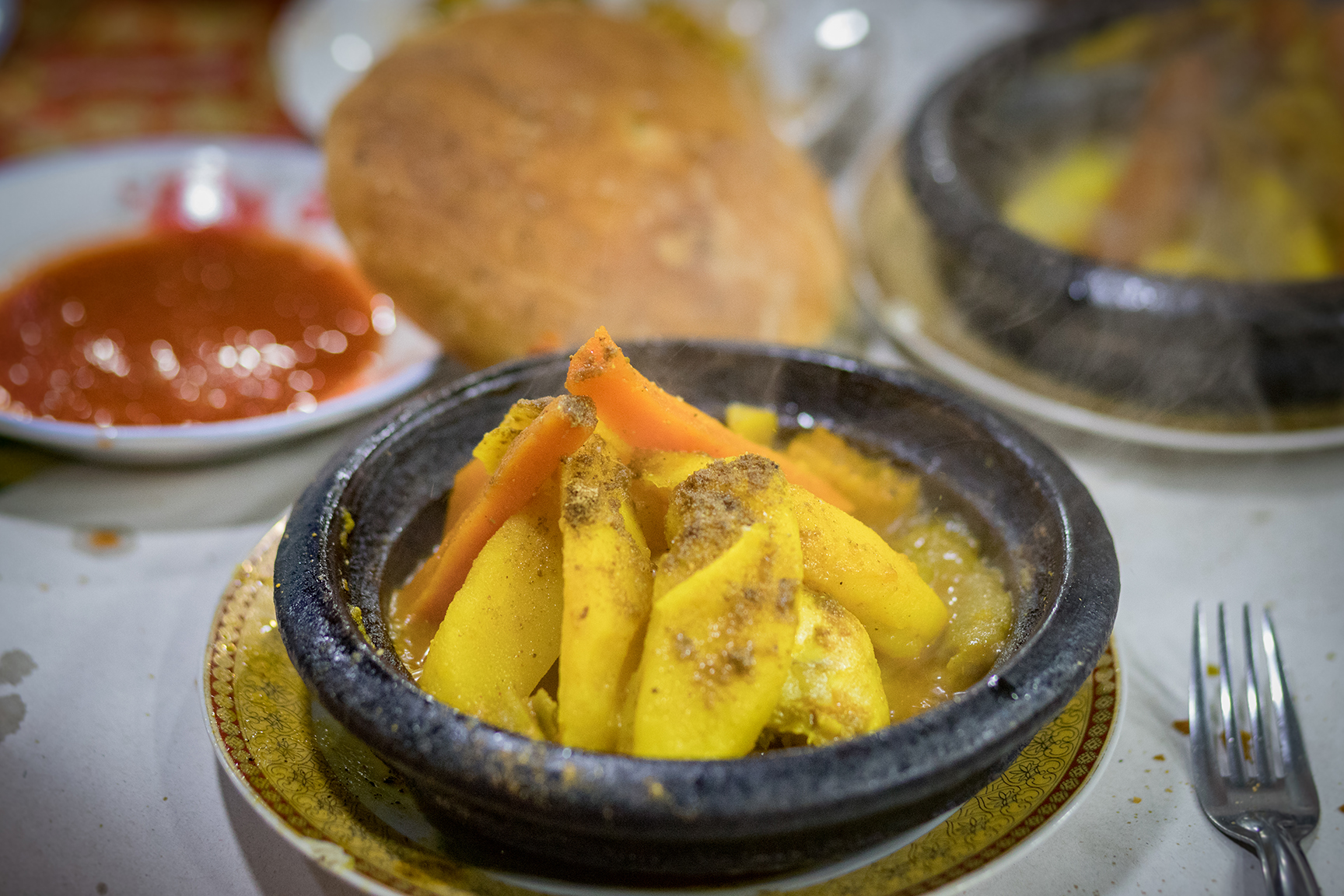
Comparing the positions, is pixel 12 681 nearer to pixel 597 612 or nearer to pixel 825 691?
pixel 597 612

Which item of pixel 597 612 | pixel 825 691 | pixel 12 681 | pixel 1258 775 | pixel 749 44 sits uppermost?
pixel 749 44

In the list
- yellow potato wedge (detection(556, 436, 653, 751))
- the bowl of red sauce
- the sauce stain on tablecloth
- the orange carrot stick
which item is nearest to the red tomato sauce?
the bowl of red sauce

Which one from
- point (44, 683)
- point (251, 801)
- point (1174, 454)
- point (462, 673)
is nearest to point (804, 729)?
point (462, 673)

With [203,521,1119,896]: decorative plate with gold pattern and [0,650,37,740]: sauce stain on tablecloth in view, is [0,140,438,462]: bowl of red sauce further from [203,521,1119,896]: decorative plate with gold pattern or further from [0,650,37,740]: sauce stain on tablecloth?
[203,521,1119,896]: decorative plate with gold pattern

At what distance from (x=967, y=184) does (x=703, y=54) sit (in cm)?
98

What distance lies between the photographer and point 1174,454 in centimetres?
219

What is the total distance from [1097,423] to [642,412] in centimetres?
134

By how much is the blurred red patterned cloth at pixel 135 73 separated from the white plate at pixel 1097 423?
250 centimetres

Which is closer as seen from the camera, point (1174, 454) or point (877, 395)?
point (877, 395)

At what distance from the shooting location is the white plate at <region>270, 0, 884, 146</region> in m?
3.25

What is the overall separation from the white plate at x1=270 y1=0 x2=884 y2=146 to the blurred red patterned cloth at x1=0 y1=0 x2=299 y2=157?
165mm

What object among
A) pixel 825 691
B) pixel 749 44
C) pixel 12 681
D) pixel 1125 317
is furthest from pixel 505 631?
pixel 749 44

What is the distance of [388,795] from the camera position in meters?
1.15

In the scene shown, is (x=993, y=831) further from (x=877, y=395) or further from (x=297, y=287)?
(x=297, y=287)
